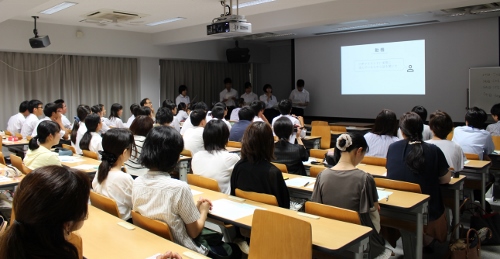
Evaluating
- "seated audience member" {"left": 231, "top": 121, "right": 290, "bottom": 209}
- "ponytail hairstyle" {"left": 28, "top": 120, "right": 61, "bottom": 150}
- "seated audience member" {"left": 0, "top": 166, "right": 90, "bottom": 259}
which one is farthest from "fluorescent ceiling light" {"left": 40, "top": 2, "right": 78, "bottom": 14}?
"seated audience member" {"left": 0, "top": 166, "right": 90, "bottom": 259}

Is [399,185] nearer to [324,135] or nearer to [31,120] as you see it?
[324,135]

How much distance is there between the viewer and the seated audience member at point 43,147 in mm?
3951

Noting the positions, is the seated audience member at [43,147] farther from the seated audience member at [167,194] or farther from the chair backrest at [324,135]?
the chair backrest at [324,135]

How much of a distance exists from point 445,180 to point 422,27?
6844 mm

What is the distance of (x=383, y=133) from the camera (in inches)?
173

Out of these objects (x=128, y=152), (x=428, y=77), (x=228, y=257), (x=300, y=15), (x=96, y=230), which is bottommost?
(x=228, y=257)

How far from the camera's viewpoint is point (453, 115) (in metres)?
9.23

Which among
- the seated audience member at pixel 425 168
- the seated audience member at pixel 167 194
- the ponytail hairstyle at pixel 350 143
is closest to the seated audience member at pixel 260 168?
the ponytail hairstyle at pixel 350 143

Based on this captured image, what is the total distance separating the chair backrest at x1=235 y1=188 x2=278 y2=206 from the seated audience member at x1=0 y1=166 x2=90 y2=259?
5.45ft

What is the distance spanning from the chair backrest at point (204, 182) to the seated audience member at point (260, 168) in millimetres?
316

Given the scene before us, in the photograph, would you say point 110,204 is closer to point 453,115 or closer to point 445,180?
point 445,180

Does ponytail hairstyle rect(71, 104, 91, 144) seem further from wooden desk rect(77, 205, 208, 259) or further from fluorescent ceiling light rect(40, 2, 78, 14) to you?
wooden desk rect(77, 205, 208, 259)

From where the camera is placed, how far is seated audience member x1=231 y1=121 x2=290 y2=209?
301 cm

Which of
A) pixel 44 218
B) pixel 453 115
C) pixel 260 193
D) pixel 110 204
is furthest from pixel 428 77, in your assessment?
pixel 44 218
